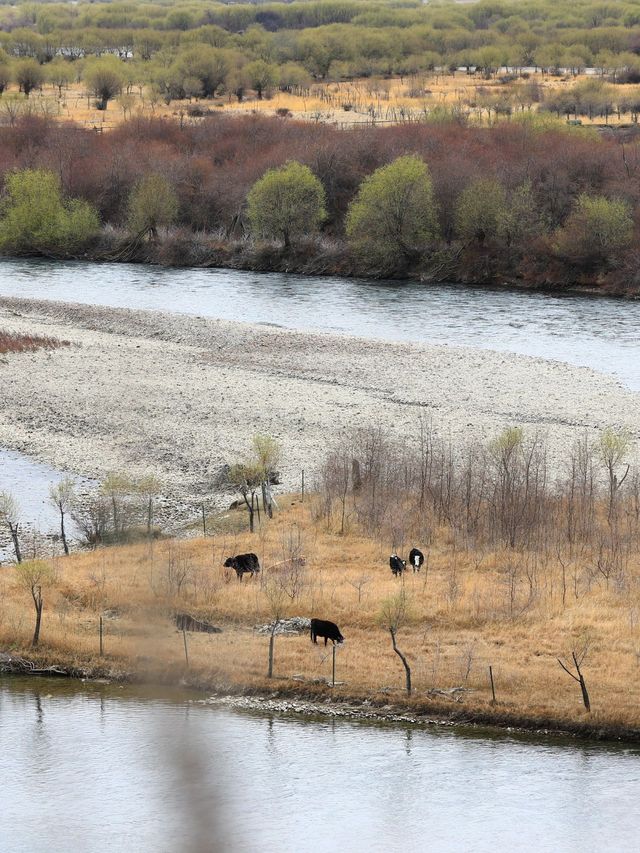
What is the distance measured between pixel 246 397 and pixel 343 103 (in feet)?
298

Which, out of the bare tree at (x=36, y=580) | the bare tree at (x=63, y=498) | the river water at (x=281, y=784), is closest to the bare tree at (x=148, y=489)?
the bare tree at (x=63, y=498)

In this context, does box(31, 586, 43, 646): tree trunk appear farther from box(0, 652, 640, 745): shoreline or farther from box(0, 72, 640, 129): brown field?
box(0, 72, 640, 129): brown field

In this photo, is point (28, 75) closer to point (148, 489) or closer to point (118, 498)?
point (148, 489)

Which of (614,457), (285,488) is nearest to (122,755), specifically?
(285,488)

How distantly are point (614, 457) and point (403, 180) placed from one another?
41.4 m

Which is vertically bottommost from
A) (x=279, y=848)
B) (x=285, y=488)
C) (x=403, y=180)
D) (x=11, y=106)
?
(x=279, y=848)

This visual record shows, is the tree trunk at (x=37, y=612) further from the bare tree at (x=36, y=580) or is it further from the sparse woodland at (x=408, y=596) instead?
the sparse woodland at (x=408, y=596)

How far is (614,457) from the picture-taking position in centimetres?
3900

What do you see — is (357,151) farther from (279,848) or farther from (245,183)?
(279,848)

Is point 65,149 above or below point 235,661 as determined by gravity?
above

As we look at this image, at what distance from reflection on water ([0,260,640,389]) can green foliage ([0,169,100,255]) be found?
194 centimetres

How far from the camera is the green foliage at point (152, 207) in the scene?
84562mm

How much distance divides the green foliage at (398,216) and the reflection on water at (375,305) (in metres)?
2.48

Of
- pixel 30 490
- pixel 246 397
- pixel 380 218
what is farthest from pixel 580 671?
pixel 380 218
